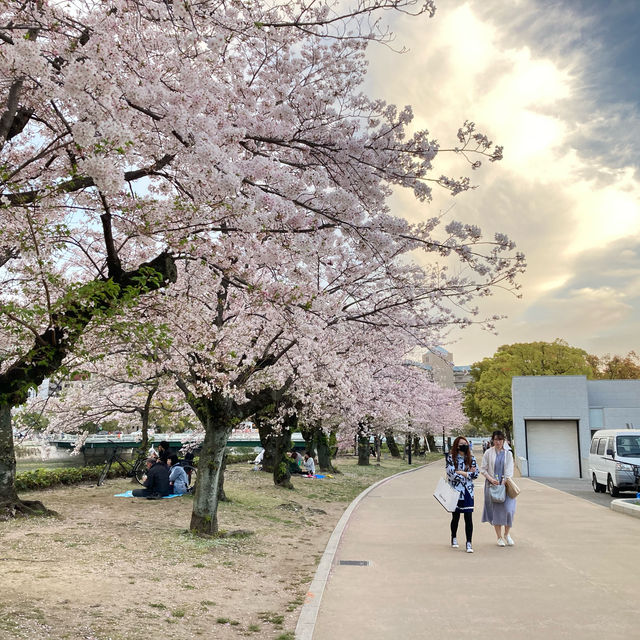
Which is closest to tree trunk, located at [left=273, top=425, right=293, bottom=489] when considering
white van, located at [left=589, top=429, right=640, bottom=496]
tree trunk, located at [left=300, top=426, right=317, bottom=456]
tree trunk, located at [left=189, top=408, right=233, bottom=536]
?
tree trunk, located at [left=300, top=426, right=317, bottom=456]

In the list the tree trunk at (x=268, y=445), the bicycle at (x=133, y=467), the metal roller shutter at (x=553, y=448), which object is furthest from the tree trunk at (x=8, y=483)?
the metal roller shutter at (x=553, y=448)

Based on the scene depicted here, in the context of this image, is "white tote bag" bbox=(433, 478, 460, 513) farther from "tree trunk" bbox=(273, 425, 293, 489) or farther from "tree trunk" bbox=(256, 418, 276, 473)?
"tree trunk" bbox=(256, 418, 276, 473)

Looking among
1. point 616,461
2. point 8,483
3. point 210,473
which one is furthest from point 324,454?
point 8,483

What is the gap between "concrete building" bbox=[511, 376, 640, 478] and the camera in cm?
3122

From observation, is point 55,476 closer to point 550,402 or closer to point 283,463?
point 283,463

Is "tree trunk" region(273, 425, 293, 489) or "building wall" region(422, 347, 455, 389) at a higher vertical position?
"building wall" region(422, 347, 455, 389)

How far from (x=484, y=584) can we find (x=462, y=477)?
2.55m

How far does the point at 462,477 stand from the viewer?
937cm

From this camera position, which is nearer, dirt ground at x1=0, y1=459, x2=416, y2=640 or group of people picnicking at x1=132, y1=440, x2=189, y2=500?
dirt ground at x1=0, y1=459, x2=416, y2=640

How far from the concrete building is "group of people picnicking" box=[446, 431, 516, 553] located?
22.9 metres

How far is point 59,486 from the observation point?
17.7 meters

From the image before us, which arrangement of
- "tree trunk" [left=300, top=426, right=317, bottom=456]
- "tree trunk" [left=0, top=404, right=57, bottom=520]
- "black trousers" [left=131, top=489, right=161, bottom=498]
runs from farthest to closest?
"tree trunk" [left=300, top=426, right=317, bottom=456], "black trousers" [left=131, top=489, right=161, bottom=498], "tree trunk" [left=0, top=404, right=57, bottom=520]

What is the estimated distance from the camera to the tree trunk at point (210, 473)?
1055cm

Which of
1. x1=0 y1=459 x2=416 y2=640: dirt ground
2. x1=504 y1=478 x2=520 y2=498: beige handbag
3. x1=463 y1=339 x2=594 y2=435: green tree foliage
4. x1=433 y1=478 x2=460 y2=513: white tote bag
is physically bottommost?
x1=0 y1=459 x2=416 y2=640: dirt ground
